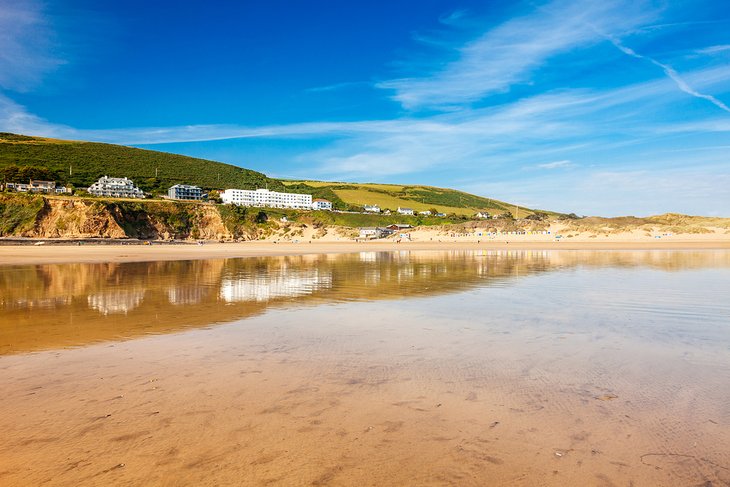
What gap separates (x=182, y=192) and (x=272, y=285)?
94571 mm

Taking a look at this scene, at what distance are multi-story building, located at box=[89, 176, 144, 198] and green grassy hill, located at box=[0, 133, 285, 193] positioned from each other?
634cm

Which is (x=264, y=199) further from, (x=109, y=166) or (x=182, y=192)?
(x=109, y=166)

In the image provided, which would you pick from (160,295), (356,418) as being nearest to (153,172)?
(160,295)

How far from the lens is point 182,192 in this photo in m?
102

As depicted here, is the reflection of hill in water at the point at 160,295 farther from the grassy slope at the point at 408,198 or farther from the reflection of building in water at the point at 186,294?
the grassy slope at the point at 408,198

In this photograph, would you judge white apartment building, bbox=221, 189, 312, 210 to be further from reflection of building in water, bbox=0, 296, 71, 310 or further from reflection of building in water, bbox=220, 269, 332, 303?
reflection of building in water, bbox=0, 296, 71, 310

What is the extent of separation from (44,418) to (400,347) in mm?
5239

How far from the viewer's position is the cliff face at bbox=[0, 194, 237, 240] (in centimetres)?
6097

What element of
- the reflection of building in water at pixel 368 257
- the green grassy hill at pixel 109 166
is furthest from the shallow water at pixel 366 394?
the green grassy hill at pixel 109 166

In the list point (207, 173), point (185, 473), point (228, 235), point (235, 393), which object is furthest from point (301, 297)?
point (207, 173)

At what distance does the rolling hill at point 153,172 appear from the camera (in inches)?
3863

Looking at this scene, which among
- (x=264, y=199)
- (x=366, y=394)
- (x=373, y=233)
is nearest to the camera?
(x=366, y=394)

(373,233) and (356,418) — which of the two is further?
(373,233)

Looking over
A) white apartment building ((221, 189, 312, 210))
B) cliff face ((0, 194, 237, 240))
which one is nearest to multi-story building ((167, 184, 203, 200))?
white apartment building ((221, 189, 312, 210))
